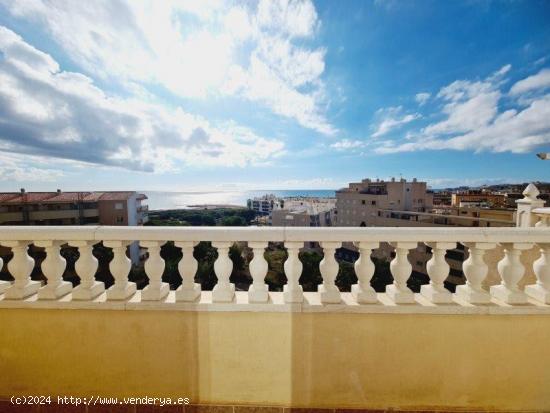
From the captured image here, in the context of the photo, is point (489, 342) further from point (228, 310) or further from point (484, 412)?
point (228, 310)

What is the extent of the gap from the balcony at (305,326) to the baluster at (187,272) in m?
0.01

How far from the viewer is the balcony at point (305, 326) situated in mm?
1872

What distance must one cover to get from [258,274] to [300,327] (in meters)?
0.54

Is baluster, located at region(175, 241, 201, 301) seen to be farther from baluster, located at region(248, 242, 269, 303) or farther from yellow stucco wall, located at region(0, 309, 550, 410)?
baluster, located at region(248, 242, 269, 303)

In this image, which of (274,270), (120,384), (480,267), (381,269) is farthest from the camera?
(274,270)

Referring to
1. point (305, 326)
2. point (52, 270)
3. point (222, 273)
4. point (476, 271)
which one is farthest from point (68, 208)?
point (476, 271)

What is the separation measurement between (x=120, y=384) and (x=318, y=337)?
1.74 metres

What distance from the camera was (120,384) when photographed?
2008mm

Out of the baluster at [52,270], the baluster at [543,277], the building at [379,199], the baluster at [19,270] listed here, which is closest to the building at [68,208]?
the baluster at [19,270]

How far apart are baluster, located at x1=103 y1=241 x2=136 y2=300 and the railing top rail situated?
0.07 m

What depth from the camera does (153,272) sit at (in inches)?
76.4

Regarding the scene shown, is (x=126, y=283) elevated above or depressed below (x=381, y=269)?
above

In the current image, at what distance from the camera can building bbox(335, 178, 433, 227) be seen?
43.6 metres

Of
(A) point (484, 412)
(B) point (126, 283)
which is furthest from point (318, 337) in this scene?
(B) point (126, 283)
